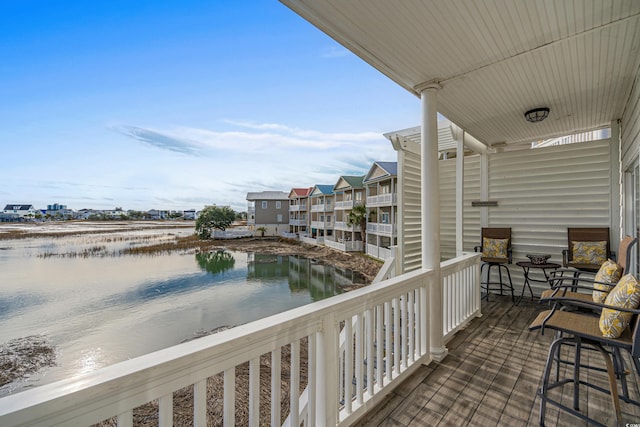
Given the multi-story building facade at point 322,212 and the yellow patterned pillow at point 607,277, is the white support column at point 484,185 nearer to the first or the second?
the yellow patterned pillow at point 607,277

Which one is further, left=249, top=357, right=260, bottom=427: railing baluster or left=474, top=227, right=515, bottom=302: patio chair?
left=474, top=227, right=515, bottom=302: patio chair

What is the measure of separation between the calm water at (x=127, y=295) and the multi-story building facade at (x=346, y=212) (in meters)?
3.25

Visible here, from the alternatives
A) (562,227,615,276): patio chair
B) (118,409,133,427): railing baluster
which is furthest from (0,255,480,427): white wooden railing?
(562,227,615,276): patio chair

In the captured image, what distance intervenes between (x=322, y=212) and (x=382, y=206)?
32.6 feet

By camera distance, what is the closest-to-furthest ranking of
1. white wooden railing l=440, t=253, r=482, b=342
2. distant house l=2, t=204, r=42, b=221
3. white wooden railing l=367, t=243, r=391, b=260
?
white wooden railing l=440, t=253, r=482, b=342 < distant house l=2, t=204, r=42, b=221 < white wooden railing l=367, t=243, r=391, b=260

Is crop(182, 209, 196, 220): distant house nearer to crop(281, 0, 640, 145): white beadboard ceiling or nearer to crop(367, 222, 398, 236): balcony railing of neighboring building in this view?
crop(367, 222, 398, 236): balcony railing of neighboring building

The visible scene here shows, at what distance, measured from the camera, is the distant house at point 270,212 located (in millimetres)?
32281

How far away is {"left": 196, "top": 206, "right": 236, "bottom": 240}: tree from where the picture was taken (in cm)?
3256

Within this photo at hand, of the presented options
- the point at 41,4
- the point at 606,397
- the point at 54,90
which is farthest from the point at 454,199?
→ the point at 54,90

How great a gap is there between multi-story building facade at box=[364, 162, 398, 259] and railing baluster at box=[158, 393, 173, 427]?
14.4 metres

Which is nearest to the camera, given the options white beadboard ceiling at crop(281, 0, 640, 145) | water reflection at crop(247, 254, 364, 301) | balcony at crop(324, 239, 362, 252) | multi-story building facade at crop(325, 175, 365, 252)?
white beadboard ceiling at crop(281, 0, 640, 145)

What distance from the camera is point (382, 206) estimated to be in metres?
16.8

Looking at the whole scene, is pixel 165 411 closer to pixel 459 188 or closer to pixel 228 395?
pixel 228 395

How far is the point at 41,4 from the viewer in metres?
4.77
